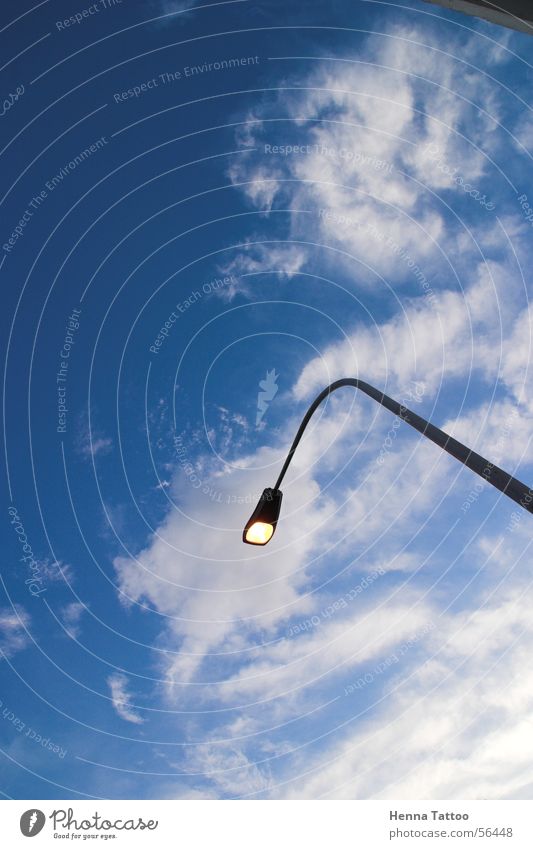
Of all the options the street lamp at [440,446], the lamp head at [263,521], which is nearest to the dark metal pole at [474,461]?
the street lamp at [440,446]

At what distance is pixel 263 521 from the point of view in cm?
530

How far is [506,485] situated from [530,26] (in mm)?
3798

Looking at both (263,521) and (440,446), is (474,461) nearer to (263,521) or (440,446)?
(440,446)
